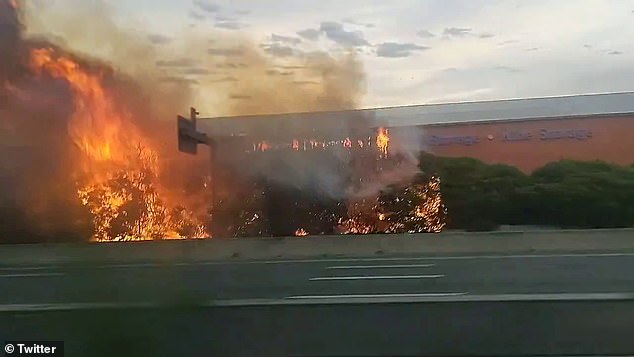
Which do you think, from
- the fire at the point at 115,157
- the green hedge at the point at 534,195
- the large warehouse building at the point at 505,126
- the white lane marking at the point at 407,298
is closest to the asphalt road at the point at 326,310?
the white lane marking at the point at 407,298

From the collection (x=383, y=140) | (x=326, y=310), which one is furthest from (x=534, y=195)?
(x=326, y=310)

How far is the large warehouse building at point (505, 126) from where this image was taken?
14484mm

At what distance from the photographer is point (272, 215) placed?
14.6 meters

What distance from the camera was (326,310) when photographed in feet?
21.7

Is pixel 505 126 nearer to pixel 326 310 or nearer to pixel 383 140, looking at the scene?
pixel 383 140

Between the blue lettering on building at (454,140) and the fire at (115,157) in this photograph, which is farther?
the blue lettering on building at (454,140)

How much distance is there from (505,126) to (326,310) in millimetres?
11968

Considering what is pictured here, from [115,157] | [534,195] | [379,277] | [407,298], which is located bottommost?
[379,277]

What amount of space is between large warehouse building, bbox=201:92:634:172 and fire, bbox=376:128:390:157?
15cm

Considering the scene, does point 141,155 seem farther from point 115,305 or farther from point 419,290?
point 115,305

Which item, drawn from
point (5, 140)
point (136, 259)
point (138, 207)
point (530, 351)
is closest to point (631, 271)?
point (530, 351)

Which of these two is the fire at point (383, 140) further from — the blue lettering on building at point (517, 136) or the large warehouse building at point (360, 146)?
the blue lettering on building at point (517, 136)

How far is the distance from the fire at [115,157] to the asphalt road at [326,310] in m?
1.99

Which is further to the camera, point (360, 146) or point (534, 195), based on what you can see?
point (534, 195)
